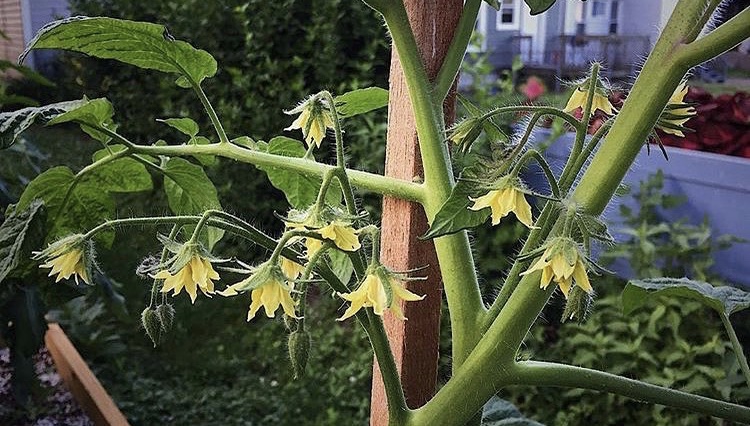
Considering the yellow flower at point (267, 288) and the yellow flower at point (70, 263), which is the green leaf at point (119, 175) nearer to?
the yellow flower at point (70, 263)

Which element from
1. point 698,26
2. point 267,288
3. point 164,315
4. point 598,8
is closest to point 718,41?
point 698,26

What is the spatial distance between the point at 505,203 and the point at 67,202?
35 centimetres

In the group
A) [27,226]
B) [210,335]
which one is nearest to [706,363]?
[210,335]

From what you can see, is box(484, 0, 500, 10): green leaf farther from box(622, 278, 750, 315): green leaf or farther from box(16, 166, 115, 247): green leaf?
box(16, 166, 115, 247): green leaf

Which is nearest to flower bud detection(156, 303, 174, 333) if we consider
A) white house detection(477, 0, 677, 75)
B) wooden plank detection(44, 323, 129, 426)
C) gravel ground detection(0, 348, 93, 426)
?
wooden plank detection(44, 323, 129, 426)

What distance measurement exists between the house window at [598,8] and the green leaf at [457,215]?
65.0 inches

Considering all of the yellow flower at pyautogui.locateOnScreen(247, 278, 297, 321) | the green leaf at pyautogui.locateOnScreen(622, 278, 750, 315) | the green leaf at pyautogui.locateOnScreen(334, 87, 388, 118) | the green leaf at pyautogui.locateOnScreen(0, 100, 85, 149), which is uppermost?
the green leaf at pyautogui.locateOnScreen(0, 100, 85, 149)

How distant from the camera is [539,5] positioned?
44cm

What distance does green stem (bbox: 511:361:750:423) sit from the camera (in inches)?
15.5

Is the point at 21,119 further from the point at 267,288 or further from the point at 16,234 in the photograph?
the point at 267,288

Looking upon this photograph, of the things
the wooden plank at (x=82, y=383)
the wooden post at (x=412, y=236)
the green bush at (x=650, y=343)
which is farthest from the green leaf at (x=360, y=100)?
the green bush at (x=650, y=343)

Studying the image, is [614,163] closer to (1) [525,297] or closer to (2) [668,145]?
(1) [525,297]

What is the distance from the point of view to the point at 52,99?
10.1ft

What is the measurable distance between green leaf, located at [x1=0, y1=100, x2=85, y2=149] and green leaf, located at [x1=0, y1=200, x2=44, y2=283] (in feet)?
0.21
